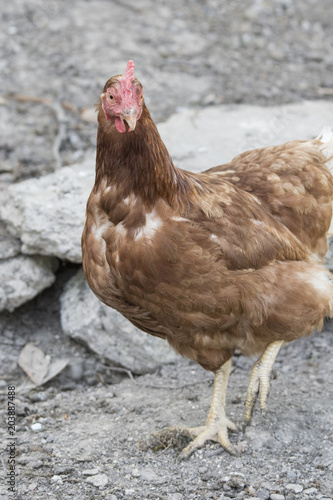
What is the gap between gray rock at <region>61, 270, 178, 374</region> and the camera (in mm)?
4320

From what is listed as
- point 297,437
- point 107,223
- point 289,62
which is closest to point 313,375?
point 297,437

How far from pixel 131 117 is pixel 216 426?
183 centimetres

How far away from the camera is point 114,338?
438 centimetres

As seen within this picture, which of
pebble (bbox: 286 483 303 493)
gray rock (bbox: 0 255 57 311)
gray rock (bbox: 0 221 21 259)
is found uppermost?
gray rock (bbox: 0 221 21 259)

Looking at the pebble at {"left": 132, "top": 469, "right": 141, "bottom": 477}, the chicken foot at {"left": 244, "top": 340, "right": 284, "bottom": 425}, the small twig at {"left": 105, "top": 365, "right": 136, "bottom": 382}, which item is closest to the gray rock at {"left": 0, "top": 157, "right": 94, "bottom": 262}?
the small twig at {"left": 105, "top": 365, "right": 136, "bottom": 382}

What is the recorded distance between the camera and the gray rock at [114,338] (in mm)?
4320

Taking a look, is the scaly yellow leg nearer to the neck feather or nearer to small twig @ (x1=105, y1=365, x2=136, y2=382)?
small twig @ (x1=105, y1=365, x2=136, y2=382)

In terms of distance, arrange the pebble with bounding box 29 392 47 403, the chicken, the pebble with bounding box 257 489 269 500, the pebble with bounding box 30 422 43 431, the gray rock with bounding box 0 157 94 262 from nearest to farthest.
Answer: the chicken
the pebble with bounding box 257 489 269 500
the pebble with bounding box 30 422 43 431
the pebble with bounding box 29 392 47 403
the gray rock with bounding box 0 157 94 262

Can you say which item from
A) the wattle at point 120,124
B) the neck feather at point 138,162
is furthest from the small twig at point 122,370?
the wattle at point 120,124

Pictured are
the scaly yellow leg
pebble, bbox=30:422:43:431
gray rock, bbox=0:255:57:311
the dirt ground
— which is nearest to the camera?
the dirt ground

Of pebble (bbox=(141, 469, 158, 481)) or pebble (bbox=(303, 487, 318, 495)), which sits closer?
pebble (bbox=(303, 487, 318, 495))

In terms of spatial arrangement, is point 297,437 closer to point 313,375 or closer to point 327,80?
point 313,375

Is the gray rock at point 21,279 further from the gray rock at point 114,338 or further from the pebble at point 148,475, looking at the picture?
the pebble at point 148,475

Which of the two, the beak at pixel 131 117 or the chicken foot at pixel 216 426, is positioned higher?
the beak at pixel 131 117
